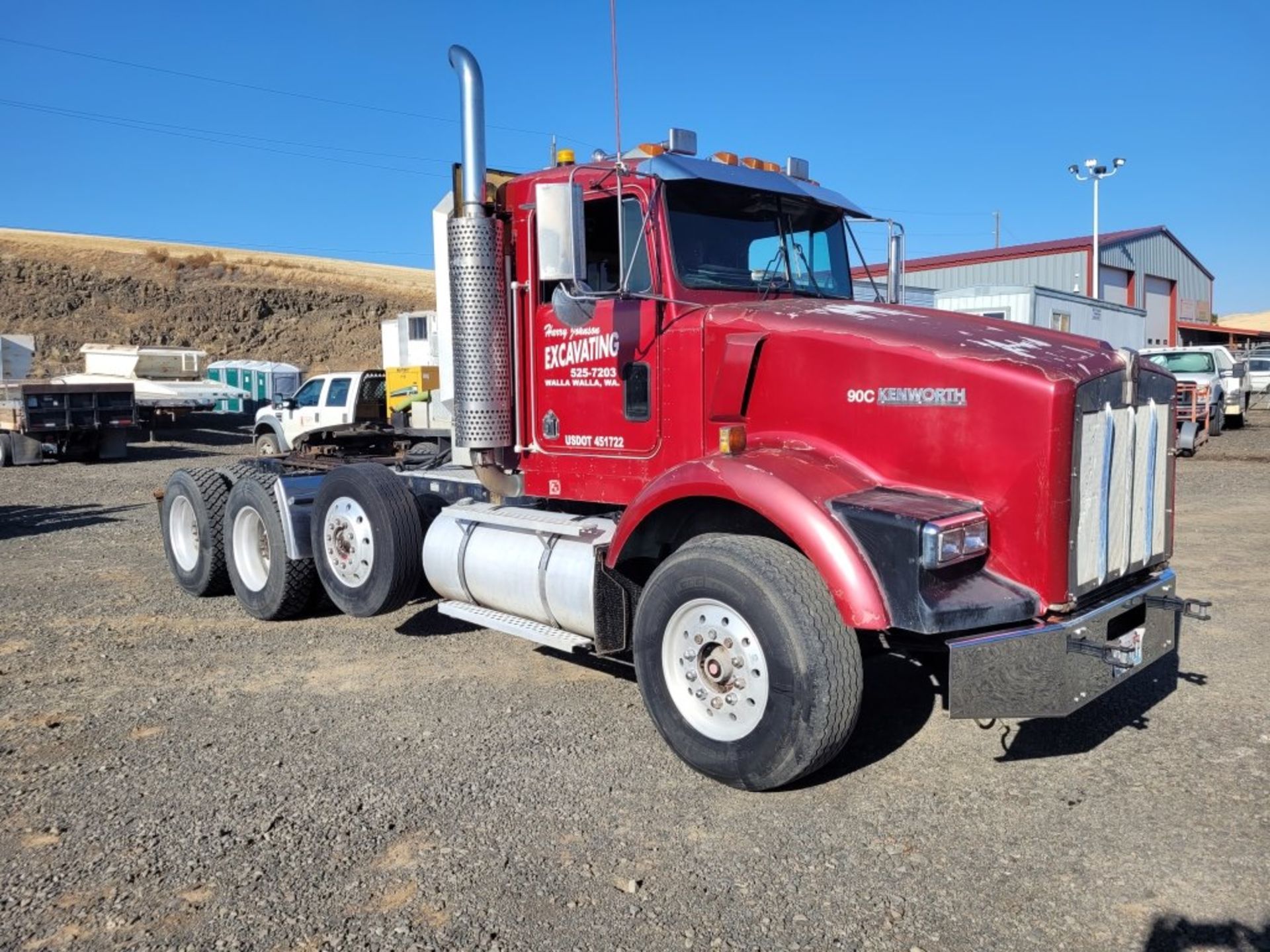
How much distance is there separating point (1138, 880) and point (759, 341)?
2556mm

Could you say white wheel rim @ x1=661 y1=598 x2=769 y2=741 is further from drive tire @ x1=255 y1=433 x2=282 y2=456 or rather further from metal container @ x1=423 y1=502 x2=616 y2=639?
drive tire @ x1=255 y1=433 x2=282 y2=456

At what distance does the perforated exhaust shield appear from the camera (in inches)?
221

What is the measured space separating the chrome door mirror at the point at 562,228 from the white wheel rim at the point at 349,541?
2.45 metres

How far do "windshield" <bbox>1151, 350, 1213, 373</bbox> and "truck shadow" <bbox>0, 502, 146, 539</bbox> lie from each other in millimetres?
19764

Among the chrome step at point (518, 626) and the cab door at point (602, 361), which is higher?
the cab door at point (602, 361)

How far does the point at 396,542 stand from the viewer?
616cm

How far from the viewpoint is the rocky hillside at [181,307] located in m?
45.4

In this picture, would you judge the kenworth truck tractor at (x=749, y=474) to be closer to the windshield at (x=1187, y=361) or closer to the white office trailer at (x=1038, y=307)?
the windshield at (x=1187, y=361)

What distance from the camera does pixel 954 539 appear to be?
378cm

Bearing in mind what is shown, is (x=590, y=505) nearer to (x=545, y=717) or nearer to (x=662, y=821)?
(x=545, y=717)

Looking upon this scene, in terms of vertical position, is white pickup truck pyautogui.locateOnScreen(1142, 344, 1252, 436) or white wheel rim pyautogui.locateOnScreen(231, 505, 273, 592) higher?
white pickup truck pyautogui.locateOnScreen(1142, 344, 1252, 436)

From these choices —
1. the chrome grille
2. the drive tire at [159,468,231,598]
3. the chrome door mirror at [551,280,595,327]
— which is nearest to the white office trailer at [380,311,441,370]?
the drive tire at [159,468,231,598]

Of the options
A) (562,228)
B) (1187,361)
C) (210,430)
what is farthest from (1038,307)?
(562,228)

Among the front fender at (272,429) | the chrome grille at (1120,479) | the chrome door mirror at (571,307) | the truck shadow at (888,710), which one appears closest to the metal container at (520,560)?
the chrome door mirror at (571,307)
